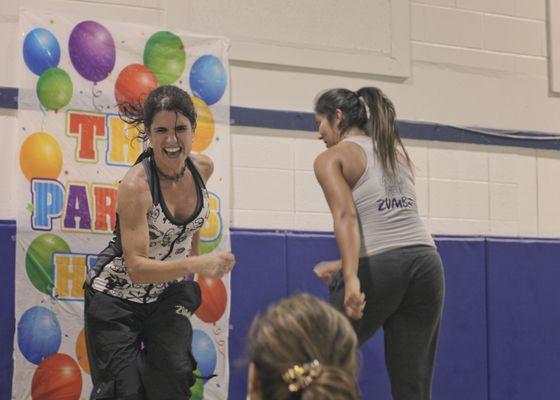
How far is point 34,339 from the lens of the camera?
11.4ft

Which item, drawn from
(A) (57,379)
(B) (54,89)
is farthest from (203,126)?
(A) (57,379)

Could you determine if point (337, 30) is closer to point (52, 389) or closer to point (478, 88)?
point (478, 88)

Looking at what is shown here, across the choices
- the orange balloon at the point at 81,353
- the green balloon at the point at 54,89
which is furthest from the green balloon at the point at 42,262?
the green balloon at the point at 54,89

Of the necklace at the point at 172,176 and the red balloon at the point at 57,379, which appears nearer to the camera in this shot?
the necklace at the point at 172,176

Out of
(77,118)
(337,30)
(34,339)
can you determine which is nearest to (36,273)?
(34,339)

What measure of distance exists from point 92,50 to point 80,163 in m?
0.49

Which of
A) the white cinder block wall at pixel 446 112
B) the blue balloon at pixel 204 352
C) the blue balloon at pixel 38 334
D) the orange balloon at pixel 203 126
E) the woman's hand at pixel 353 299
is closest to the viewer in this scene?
the woman's hand at pixel 353 299

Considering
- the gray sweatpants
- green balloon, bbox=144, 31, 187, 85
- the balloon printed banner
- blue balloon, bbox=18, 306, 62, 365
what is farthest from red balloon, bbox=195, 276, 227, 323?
the gray sweatpants

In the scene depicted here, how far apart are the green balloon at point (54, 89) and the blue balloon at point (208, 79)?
0.55 meters

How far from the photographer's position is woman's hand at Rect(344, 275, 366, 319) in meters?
2.72

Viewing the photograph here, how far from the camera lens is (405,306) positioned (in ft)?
9.37

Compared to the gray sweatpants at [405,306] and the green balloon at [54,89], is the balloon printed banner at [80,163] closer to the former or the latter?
the green balloon at [54,89]

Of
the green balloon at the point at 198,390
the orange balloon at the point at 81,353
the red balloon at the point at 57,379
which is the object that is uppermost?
the orange balloon at the point at 81,353

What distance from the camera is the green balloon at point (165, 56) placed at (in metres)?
3.82
